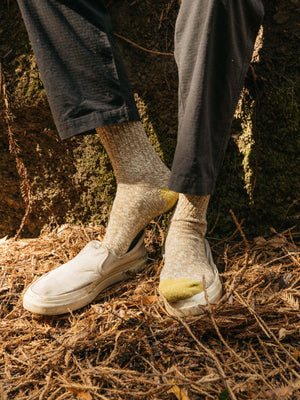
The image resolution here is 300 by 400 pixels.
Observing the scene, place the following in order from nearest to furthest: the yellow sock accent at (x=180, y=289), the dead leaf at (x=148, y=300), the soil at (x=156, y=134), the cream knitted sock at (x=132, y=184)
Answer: the yellow sock accent at (x=180, y=289)
the dead leaf at (x=148, y=300)
the cream knitted sock at (x=132, y=184)
the soil at (x=156, y=134)

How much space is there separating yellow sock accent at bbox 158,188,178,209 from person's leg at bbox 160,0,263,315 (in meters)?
0.24

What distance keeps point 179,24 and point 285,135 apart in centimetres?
65

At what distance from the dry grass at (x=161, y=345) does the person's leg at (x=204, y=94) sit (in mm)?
94

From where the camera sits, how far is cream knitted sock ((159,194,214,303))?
0.97 m

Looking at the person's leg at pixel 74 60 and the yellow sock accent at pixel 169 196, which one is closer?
the person's leg at pixel 74 60

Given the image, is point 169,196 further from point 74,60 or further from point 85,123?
point 74,60

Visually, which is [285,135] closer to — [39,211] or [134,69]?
[134,69]

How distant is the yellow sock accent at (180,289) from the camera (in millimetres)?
950

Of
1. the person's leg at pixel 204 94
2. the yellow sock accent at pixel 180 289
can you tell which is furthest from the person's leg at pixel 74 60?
the yellow sock accent at pixel 180 289

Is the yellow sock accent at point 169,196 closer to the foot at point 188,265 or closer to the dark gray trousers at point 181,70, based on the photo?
the foot at point 188,265

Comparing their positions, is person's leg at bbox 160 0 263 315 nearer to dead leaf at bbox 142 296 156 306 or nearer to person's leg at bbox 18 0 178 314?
dead leaf at bbox 142 296 156 306

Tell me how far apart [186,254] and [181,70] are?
0.62 meters

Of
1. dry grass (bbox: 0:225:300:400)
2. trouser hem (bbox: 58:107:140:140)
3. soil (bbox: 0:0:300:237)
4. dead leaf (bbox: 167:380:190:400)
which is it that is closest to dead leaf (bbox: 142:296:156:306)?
dry grass (bbox: 0:225:300:400)

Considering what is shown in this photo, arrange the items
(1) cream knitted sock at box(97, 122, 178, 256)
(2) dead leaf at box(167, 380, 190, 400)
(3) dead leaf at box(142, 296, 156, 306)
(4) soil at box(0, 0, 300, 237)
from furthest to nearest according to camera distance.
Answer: (4) soil at box(0, 0, 300, 237)
(1) cream knitted sock at box(97, 122, 178, 256)
(3) dead leaf at box(142, 296, 156, 306)
(2) dead leaf at box(167, 380, 190, 400)
